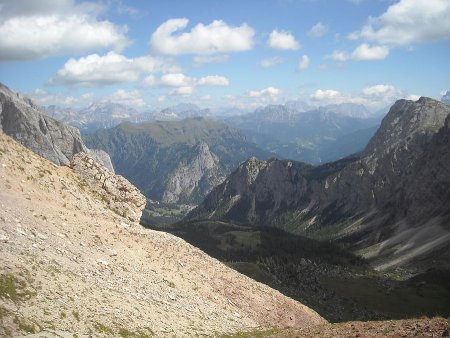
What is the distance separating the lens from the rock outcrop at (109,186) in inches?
2136

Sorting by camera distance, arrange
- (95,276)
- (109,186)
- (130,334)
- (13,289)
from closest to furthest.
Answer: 1. (13,289)
2. (130,334)
3. (95,276)
4. (109,186)

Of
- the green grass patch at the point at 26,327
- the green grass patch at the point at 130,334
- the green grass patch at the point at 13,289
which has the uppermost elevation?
the green grass patch at the point at 13,289

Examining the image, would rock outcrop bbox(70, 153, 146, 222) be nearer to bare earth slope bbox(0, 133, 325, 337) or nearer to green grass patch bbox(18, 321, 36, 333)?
bare earth slope bbox(0, 133, 325, 337)

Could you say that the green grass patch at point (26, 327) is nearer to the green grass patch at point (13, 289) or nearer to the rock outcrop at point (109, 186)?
the green grass patch at point (13, 289)

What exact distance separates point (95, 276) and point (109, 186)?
21029 mm

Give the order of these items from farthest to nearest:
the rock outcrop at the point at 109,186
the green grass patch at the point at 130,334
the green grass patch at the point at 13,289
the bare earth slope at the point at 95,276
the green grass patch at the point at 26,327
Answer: the rock outcrop at the point at 109,186, the green grass patch at the point at 130,334, the bare earth slope at the point at 95,276, the green grass patch at the point at 13,289, the green grass patch at the point at 26,327

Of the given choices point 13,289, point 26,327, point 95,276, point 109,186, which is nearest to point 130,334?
point 26,327

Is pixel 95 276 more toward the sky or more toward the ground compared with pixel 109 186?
more toward the ground

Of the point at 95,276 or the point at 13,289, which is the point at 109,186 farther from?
the point at 13,289

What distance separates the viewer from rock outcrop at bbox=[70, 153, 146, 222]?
54.2 meters

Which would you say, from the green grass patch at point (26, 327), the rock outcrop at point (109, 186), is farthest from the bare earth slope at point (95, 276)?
the rock outcrop at point (109, 186)

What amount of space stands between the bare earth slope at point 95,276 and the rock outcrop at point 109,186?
5.16ft

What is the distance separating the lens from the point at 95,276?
3581 cm

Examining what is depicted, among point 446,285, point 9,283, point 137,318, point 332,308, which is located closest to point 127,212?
point 137,318
